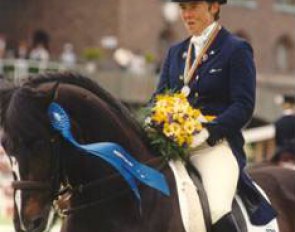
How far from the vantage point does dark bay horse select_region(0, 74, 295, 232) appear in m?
6.62

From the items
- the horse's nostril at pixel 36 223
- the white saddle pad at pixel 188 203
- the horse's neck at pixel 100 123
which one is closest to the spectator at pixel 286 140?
the white saddle pad at pixel 188 203

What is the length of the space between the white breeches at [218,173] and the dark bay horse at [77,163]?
0.90 feet

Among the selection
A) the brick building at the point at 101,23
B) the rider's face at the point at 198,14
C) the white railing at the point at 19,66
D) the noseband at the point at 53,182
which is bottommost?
the brick building at the point at 101,23

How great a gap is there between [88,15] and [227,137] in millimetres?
41807

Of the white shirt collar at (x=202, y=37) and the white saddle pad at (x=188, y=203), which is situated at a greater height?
the white shirt collar at (x=202, y=37)

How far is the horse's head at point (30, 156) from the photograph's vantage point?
6590 mm

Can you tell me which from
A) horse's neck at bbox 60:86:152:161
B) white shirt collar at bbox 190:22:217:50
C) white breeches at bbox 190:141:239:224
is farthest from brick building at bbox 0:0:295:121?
horse's neck at bbox 60:86:152:161

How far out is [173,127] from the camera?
24.4ft

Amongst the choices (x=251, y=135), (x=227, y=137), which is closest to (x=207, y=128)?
(x=227, y=137)

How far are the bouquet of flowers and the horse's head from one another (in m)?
0.98

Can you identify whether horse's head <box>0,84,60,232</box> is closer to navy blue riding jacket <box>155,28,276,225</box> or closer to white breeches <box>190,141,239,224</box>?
white breeches <box>190,141,239,224</box>

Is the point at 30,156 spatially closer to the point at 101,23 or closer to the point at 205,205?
the point at 205,205

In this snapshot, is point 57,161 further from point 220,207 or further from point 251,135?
point 251,135

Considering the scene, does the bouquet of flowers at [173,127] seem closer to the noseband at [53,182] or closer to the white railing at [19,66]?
the noseband at [53,182]
